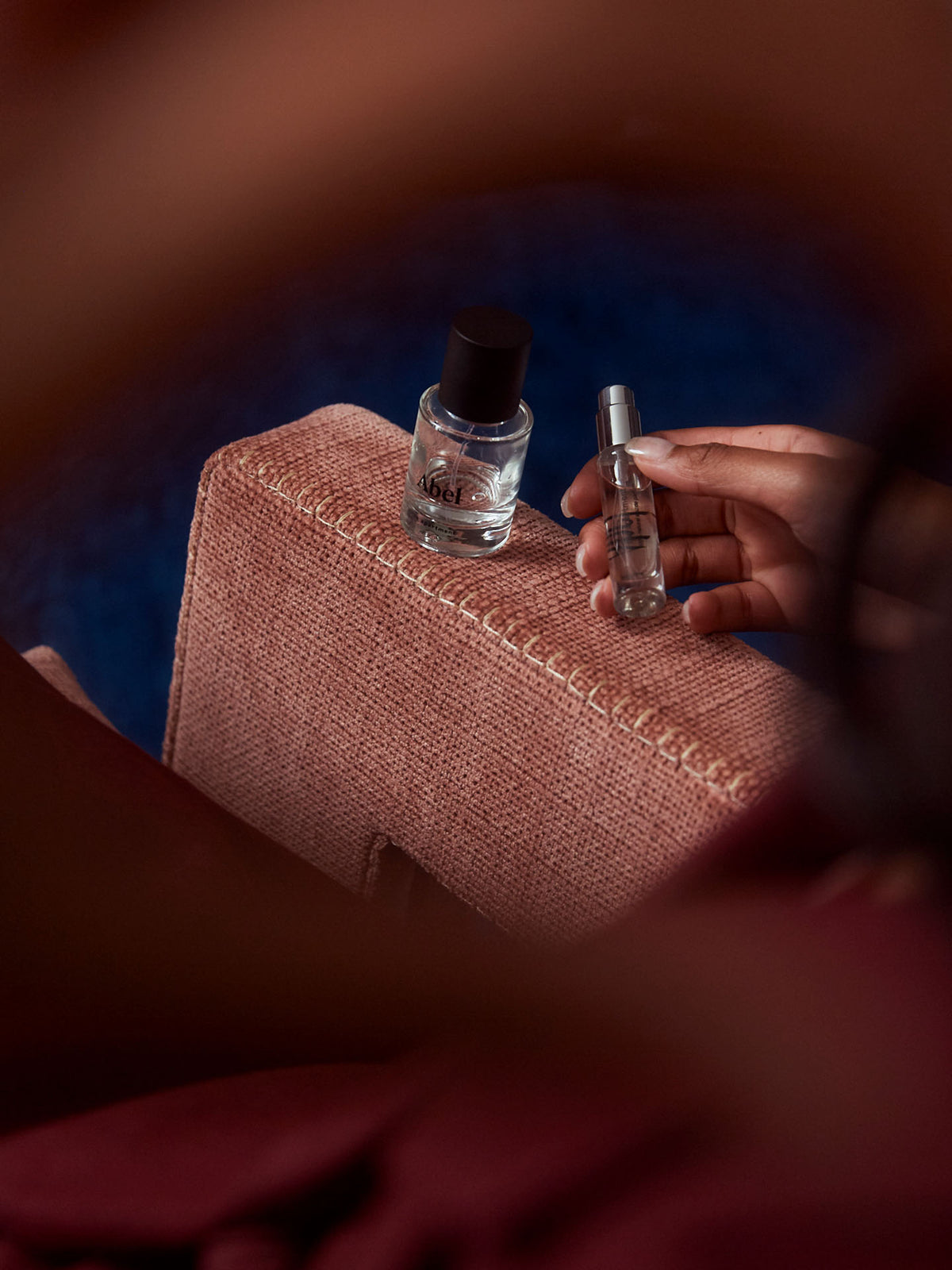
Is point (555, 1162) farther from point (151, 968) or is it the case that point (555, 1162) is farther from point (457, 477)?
point (457, 477)

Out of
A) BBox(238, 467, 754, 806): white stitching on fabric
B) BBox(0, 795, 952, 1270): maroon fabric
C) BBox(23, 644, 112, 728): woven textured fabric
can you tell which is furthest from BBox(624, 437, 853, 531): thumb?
BBox(23, 644, 112, 728): woven textured fabric

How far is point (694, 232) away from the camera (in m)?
1.12

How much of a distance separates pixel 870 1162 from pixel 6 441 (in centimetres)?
51

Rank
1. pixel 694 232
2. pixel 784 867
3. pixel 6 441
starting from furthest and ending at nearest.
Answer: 1. pixel 694 232
2. pixel 6 441
3. pixel 784 867

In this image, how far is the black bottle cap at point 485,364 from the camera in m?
0.46

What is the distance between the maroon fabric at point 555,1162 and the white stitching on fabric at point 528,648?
9cm

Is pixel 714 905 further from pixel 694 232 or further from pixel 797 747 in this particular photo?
pixel 694 232

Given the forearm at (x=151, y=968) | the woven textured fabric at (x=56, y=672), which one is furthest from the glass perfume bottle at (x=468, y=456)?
the woven textured fabric at (x=56, y=672)

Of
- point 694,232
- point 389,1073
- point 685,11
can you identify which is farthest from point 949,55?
point 694,232

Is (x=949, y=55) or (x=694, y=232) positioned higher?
(x=949, y=55)

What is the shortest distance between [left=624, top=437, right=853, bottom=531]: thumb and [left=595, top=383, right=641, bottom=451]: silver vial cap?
0.01 m

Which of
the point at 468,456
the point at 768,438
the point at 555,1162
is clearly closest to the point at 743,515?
the point at 768,438

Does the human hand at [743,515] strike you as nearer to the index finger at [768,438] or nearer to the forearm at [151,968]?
the index finger at [768,438]

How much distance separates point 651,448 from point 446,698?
0.55ft
